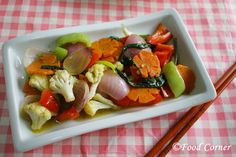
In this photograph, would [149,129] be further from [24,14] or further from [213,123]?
[24,14]

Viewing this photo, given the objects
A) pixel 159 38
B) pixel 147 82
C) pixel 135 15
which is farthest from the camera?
pixel 135 15

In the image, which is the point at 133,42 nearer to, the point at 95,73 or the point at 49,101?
the point at 95,73

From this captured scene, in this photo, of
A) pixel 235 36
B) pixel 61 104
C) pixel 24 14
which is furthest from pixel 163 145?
pixel 24 14

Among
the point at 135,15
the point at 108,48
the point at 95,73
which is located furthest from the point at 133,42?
the point at 135,15

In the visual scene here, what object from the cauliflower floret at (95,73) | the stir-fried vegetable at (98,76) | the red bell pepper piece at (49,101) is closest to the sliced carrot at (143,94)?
the stir-fried vegetable at (98,76)

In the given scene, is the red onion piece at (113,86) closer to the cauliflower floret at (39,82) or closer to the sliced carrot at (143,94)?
the sliced carrot at (143,94)

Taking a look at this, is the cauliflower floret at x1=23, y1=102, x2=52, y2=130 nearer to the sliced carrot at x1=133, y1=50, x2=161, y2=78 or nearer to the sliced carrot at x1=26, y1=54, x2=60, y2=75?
the sliced carrot at x1=26, y1=54, x2=60, y2=75
